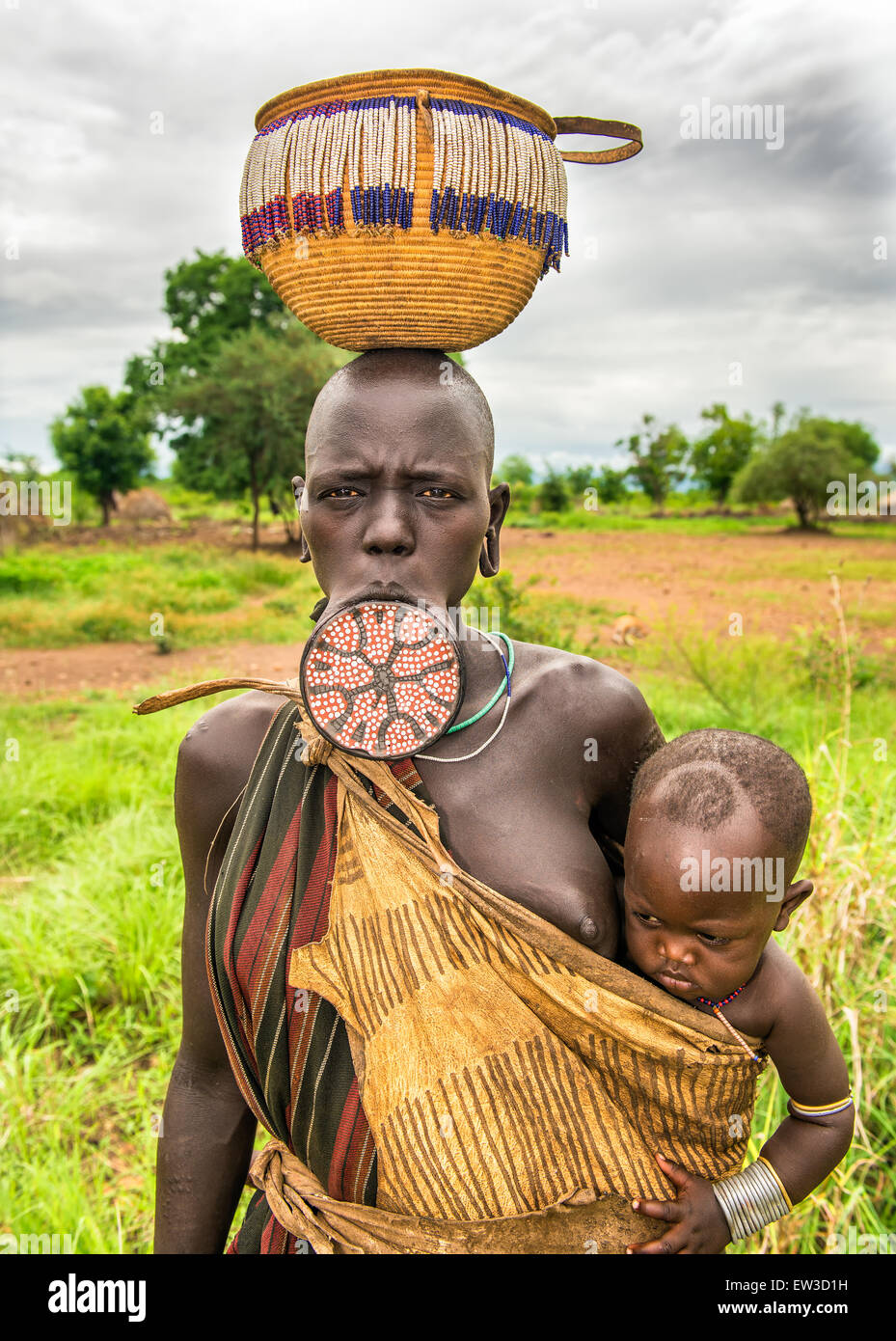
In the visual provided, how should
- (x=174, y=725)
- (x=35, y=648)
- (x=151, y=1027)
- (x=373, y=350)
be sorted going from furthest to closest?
(x=35, y=648), (x=174, y=725), (x=151, y=1027), (x=373, y=350)

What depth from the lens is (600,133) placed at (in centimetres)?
140

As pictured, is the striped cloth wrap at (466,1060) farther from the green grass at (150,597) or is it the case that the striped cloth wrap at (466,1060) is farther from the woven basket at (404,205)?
the green grass at (150,597)

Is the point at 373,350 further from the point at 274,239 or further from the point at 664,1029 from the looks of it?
the point at 664,1029

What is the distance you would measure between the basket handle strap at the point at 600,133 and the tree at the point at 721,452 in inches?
1392

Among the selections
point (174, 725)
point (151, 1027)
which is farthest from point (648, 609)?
point (151, 1027)

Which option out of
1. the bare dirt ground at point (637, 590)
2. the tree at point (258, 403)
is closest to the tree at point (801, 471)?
the bare dirt ground at point (637, 590)

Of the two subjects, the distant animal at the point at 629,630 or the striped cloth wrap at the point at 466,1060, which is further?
the distant animal at the point at 629,630

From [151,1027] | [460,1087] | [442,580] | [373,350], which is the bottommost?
[151,1027]

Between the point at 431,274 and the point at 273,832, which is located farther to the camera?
the point at 273,832

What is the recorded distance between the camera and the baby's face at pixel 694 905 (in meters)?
1.21

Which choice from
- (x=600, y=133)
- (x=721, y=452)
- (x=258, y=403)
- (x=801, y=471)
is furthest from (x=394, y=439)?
(x=721, y=452)
